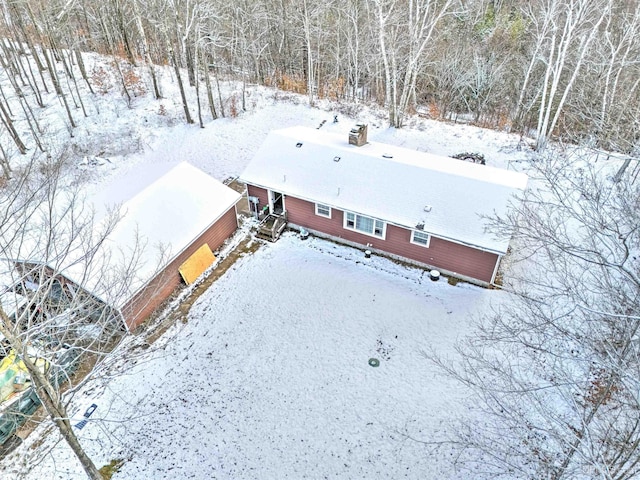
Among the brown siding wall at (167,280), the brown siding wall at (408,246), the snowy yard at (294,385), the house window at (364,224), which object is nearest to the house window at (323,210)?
the brown siding wall at (408,246)

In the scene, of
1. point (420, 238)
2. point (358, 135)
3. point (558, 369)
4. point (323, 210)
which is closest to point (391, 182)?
point (420, 238)

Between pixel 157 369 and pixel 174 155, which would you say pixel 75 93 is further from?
pixel 157 369

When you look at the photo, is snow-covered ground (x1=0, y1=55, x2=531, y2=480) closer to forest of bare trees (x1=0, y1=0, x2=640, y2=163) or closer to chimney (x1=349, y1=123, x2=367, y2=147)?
chimney (x1=349, y1=123, x2=367, y2=147)

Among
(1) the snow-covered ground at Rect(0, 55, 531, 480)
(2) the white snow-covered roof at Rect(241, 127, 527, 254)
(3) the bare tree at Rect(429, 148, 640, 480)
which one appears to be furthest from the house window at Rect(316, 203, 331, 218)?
(3) the bare tree at Rect(429, 148, 640, 480)

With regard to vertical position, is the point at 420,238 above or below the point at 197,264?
above

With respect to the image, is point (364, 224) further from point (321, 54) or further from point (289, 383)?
point (321, 54)
